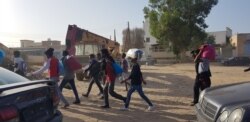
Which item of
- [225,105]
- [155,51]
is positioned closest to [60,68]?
[225,105]

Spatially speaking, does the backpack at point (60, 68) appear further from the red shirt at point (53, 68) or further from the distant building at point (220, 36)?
the distant building at point (220, 36)

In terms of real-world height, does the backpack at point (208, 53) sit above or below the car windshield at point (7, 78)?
above

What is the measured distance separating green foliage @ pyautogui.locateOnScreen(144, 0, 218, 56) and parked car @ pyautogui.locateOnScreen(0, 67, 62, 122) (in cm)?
4434

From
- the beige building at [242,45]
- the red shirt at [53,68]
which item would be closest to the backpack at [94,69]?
the red shirt at [53,68]

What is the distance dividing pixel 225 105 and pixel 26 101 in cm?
239

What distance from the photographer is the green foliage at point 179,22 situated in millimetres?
49625

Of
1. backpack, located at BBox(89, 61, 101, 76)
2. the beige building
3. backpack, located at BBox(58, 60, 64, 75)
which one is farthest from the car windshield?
the beige building

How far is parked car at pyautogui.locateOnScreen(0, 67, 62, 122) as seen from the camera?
4.45 metres

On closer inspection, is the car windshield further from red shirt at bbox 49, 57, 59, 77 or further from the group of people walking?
red shirt at bbox 49, 57, 59, 77

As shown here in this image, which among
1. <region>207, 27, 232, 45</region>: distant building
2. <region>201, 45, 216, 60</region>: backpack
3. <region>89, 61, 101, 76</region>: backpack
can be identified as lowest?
<region>89, 61, 101, 76</region>: backpack

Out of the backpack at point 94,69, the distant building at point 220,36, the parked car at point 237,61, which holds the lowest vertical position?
the parked car at point 237,61

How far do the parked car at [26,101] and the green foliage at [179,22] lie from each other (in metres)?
44.3

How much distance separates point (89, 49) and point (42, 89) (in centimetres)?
2360

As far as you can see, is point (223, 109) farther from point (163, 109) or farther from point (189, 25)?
point (189, 25)
